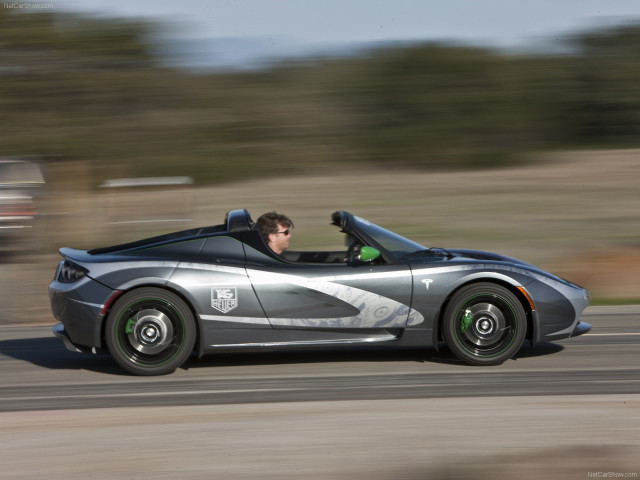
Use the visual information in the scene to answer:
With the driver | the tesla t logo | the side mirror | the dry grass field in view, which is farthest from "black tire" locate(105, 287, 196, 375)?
the dry grass field

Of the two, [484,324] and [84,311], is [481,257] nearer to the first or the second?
[484,324]

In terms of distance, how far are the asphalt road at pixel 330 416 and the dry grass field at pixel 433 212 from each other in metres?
4.03

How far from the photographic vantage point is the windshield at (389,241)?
23.4 ft

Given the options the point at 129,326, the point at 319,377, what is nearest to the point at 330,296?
the point at 319,377

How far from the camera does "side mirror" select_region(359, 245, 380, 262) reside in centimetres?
689

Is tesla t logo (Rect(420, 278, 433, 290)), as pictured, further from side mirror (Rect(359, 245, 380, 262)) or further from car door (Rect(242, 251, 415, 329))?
side mirror (Rect(359, 245, 380, 262))

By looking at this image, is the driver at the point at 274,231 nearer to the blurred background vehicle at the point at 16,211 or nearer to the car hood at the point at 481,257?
the car hood at the point at 481,257

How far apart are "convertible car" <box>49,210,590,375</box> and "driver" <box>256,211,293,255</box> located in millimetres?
175

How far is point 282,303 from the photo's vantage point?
6.79 meters

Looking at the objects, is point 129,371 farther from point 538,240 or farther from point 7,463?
point 538,240

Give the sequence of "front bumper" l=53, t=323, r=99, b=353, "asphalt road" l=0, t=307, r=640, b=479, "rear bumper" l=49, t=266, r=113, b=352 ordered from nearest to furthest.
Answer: "asphalt road" l=0, t=307, r=640, b=479
"rear bumper" l=49, t=266, r=113, b=352
"front bumper" l=53, t=323, r=99, b=353

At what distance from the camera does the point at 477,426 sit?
515cm

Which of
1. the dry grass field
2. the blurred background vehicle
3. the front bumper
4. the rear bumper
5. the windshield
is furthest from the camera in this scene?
the blurred background vehicle

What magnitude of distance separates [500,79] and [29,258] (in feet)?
60.2
